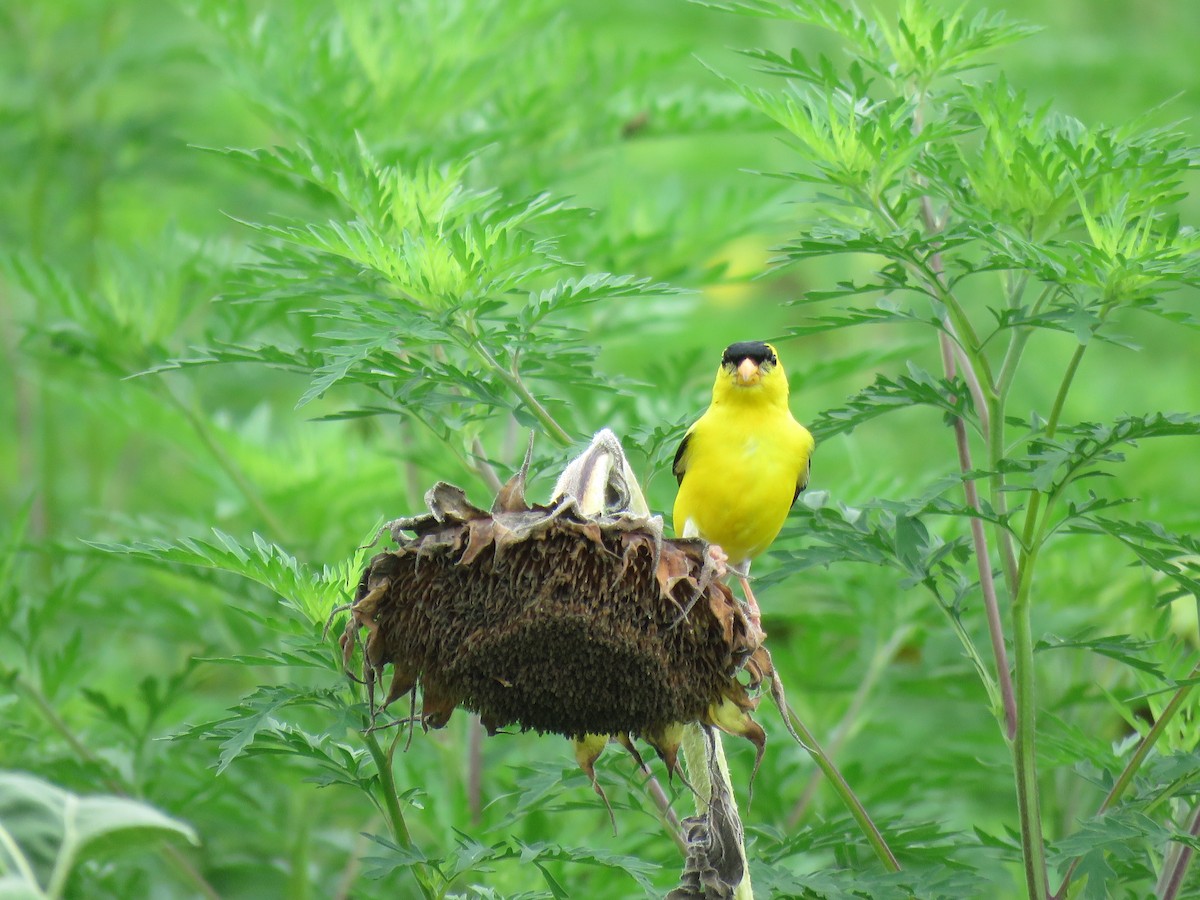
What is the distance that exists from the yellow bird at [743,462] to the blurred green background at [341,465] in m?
0.08

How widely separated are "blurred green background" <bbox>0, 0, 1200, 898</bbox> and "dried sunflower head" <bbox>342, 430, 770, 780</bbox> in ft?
0.80

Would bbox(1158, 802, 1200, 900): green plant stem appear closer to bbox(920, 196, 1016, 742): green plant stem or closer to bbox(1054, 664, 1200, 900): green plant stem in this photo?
bbox(1054, 664, 1200, 900): green plant stem

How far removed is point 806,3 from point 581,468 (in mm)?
699

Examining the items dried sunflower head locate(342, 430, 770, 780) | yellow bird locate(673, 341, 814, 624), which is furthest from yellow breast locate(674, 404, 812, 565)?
dried sunflower head locate(342, 430, 770, 780)

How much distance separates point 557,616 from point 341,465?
5.70 feet

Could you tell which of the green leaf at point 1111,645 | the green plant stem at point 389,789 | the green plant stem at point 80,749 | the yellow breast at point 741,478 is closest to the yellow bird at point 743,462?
the yellow breast at point 741,478

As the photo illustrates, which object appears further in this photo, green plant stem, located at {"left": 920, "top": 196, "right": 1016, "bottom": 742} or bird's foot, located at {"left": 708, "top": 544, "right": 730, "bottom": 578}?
green plant stem, located at {"left": 920, "top": 196, "right": 1016, "bottom": 742}

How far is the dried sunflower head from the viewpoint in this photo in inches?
59.7

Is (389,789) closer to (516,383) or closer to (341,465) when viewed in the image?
(516,383)

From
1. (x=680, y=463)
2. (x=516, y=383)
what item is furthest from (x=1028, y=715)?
(x=680, y=463)

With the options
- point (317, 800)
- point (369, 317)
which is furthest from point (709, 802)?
point (317, 800)

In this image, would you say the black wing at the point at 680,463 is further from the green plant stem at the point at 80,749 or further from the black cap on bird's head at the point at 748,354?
the green plant stem at the point at 80,749

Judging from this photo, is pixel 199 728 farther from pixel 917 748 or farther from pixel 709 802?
pixel 917 748

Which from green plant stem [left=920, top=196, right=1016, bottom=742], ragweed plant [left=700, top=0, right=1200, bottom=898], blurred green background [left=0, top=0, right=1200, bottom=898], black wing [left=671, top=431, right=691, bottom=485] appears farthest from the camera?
black wing [left=671, top=431, right=691, bottom=485]
